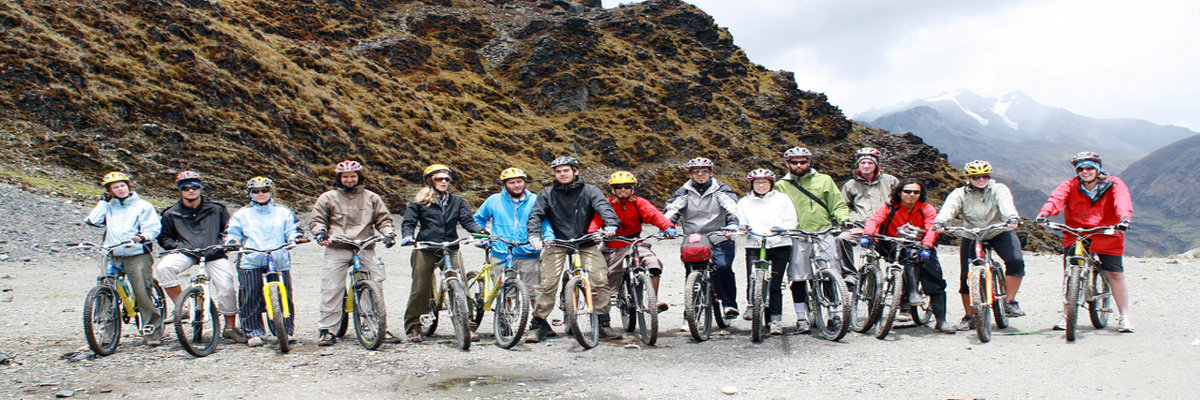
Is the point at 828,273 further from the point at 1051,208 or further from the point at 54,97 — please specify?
the point at 54,97

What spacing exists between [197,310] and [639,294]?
472 cm

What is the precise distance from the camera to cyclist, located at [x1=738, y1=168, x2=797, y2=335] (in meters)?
7.93

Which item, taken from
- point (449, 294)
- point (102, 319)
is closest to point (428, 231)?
point (449, 294)

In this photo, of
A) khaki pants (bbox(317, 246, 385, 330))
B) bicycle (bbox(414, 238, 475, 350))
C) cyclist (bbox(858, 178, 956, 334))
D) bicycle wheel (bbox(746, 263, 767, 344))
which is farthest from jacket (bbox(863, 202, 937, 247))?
khaki pants (bbox(317, 246, 385, 330))

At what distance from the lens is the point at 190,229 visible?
7.69 metres

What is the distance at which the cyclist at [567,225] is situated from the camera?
7691 millimetres

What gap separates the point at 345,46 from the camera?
3164 inches

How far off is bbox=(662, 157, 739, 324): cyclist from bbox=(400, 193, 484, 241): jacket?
96.8 inches

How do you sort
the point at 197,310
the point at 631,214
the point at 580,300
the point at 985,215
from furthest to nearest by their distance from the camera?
1. the point at 631,214
2. the point at 985,215
3. the point at 580,300
4. the point at 197,310

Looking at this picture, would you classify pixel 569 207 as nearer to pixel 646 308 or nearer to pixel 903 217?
pixel 646 308

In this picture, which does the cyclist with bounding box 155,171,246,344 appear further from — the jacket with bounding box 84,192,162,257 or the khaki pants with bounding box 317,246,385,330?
the khaki pants with bounding box 317,246,385,330

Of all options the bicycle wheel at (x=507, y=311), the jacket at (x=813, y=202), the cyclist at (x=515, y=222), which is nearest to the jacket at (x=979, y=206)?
the jacket at (x=813, y=202)

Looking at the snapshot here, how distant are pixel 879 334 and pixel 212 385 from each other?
6.74 m

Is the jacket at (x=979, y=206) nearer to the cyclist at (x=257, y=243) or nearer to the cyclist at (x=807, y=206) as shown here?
the cyclist at (x=807, y=206)
